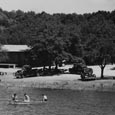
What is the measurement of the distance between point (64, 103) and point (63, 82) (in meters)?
23.4

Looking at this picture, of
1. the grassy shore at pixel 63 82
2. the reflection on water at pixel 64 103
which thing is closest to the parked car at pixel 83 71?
the grassy shore at pixel 63 82

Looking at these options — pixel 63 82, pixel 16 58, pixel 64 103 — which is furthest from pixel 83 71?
pixel 16 58

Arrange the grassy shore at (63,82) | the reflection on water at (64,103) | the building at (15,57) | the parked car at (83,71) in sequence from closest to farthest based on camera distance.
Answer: the reflection on water at (64,103), the grassy shore at (63,82), the parked car at (83,71), the building at (15,57)

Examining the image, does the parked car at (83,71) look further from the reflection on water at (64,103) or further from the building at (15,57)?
the building at (15,57)

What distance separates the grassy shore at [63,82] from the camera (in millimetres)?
84094

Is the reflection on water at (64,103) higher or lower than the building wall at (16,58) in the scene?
lower

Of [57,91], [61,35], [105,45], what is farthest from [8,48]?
[57,91]

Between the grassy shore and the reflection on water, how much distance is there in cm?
387

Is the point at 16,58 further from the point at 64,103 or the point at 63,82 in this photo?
the point at 64,103

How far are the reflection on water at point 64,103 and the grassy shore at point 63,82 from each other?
3874mm

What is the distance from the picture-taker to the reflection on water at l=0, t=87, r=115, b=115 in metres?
56.5

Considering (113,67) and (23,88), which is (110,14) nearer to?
(113,67)

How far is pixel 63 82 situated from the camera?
291ft

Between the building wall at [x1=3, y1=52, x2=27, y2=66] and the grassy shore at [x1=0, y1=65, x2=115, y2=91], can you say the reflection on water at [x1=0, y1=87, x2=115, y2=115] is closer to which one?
the grassy shore at [x1=0, y1=65, x2=115, y2=91]
